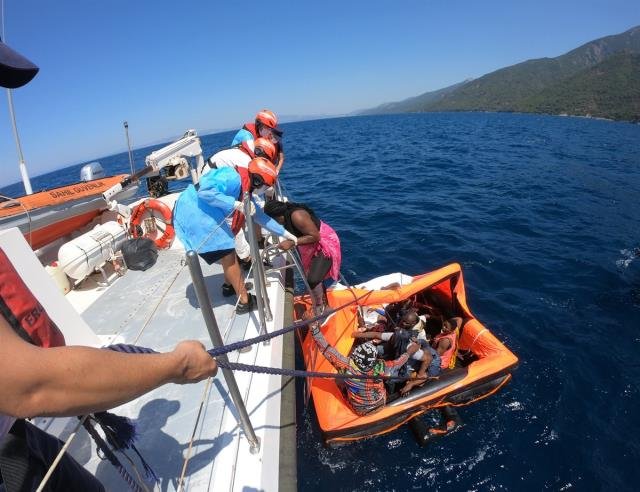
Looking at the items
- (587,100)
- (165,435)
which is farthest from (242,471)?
(587,100)

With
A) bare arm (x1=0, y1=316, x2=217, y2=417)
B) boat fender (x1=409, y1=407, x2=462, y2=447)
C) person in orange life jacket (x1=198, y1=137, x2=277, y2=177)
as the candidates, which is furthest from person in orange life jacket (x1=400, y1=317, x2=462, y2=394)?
bare arm (x1=0, y1=316, x2=217, y2=417)

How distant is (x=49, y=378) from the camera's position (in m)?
0.74

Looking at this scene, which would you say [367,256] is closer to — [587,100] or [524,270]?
[524,270]

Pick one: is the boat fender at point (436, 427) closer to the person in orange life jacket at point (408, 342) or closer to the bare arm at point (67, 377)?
the person in orange life jacket at point (408, 342)

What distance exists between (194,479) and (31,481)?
4.05 feet

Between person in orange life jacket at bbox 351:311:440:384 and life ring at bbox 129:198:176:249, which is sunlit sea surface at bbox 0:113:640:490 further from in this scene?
life ring at bbox 129:198:176:249

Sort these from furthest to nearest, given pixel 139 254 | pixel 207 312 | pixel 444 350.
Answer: pixel 139 254 < pixel 444 350 < pixel 207 312

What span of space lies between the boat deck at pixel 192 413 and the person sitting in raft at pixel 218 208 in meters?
0.62

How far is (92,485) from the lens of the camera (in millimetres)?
1489

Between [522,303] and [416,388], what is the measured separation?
11.7ft

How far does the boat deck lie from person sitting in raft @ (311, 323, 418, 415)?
64cm

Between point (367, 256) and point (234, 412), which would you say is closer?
point (234, 412)

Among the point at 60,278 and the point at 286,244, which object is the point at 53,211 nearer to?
the point at 60,278

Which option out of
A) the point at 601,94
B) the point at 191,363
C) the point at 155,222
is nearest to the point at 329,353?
the point at 191,363
